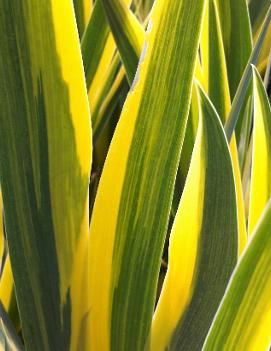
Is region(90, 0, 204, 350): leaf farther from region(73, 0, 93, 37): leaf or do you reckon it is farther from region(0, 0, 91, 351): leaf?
region(73, 0, 93, 37): leaf

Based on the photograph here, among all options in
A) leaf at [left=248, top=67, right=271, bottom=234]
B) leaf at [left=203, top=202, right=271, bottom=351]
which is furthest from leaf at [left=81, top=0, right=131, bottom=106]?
leaf at [left=203, top=202, right=271, bottom=351]

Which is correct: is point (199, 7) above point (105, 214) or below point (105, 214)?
above

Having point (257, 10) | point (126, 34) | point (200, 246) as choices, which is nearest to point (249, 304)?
point (200, 246)

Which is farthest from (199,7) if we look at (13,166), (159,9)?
(13,166)

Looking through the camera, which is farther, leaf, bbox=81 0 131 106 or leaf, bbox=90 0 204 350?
leaf, bbox=81 0 131 106

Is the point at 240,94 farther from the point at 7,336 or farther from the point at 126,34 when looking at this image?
the point at 7,336

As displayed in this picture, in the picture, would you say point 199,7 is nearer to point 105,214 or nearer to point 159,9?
point 159,9
